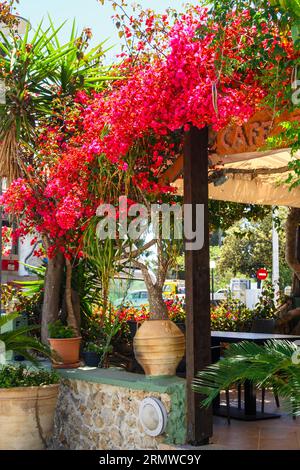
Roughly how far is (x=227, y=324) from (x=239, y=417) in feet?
11.2

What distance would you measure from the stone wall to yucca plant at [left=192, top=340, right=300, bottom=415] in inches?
12.6

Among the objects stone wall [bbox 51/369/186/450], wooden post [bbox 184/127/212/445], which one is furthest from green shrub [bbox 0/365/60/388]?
wooden post [bbox 184/127/212/445]

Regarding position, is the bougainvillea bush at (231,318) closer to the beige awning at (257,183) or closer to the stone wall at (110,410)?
the beige awning at (257,183)

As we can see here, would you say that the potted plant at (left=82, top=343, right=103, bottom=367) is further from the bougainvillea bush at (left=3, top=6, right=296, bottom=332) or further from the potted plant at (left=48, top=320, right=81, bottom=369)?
the bougainvillea bush at (left=3, top=6, right=296, bottom=332)

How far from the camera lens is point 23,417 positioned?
233 inches

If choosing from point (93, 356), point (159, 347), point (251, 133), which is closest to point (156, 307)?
point (159, 347)

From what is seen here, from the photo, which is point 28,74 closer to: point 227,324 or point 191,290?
point 191,290

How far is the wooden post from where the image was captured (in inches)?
206

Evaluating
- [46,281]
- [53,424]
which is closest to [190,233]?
[53,424]

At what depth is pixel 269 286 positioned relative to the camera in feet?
36.9

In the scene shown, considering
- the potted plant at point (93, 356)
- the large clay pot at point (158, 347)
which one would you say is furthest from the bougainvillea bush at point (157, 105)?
the large clay pot at point (158, 347)

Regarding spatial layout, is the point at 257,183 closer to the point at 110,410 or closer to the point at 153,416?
the point at 110,410

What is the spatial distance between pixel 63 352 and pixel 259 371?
2700 millimetres

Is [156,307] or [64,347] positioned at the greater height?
[156,307]
